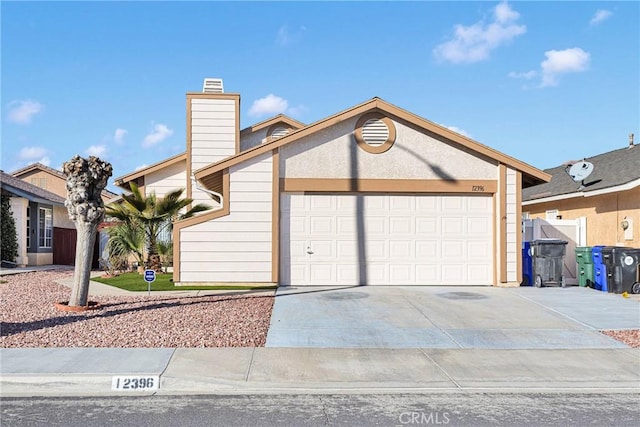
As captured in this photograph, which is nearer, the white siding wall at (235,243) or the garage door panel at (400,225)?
the white siding wall at (235,243)

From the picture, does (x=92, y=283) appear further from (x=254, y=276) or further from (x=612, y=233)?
(x=612, y=233)

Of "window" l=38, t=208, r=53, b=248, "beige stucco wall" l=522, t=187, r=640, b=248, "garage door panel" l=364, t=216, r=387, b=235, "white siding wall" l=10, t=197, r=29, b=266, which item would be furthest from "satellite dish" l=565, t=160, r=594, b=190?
"window" l=38, t=208, r=53, b=248

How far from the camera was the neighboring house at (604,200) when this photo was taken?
54.1 feet

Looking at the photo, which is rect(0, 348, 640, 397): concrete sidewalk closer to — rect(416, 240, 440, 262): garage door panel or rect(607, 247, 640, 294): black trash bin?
rect(607, 247, 640, 294): black trash bin

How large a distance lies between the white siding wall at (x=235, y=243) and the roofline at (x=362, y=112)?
1.80 ft

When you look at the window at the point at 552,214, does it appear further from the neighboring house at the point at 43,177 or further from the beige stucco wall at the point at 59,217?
the neighboring house at the point at 43,177

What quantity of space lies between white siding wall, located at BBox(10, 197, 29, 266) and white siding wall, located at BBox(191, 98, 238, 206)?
799 centimetres

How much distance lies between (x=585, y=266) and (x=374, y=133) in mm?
6721

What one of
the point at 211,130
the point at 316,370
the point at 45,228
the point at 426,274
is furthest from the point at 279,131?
the point at 316,370

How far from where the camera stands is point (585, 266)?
1566cm

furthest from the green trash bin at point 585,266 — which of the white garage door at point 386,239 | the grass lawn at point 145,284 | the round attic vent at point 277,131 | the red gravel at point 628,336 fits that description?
the round attic vent at point 277,131

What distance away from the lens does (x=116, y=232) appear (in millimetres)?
18281

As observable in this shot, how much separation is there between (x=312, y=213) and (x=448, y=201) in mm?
3607

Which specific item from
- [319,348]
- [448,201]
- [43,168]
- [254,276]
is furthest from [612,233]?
[43,168]
